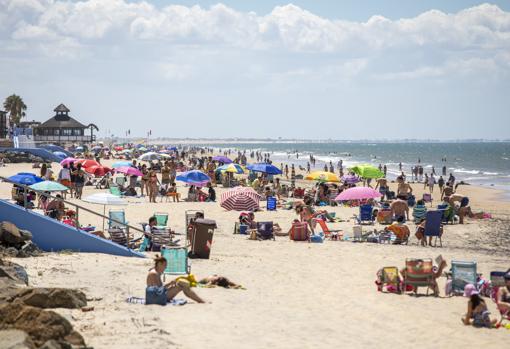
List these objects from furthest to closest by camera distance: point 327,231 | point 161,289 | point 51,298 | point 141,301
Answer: point 327,231, point 141,301, point 161,289, point 51,298

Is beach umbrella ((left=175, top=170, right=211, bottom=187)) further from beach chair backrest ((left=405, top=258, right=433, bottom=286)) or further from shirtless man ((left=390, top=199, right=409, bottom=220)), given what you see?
beach chair backrest ((left=405, top=258, right=433, bottom=286))

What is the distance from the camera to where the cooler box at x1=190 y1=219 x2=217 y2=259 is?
1411 centimetres

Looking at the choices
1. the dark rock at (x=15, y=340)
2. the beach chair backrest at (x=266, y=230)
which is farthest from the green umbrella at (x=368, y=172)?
the dark rock at (x=15, y=340)

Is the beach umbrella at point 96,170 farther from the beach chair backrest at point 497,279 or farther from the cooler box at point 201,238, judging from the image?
the beach chair backrest at point 497,279

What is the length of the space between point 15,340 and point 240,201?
13409 millimetres

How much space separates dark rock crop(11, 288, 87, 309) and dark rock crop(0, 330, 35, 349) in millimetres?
1827

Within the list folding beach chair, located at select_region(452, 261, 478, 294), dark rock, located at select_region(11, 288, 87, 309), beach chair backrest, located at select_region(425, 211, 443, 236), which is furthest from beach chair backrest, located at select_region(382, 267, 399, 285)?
beach chair backrest, located at select_region(425, 211, 443, 236)

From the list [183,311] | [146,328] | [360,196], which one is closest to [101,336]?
[146,328]

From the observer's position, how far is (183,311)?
9484mm

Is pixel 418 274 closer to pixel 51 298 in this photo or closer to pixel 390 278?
pixel 390 278

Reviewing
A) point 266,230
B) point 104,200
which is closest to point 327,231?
point 266,230

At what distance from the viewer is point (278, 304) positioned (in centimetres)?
1059

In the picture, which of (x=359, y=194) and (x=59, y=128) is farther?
(x=59, y=128)

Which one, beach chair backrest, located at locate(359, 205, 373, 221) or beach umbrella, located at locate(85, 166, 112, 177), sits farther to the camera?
beach umbrella, located at locate(85, 166, 112, 177)
